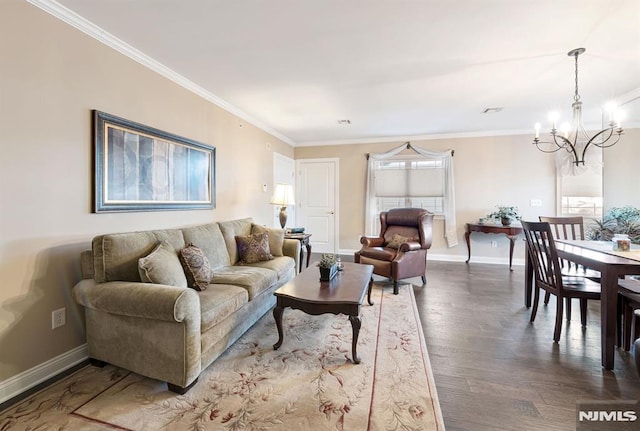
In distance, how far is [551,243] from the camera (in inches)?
90.0

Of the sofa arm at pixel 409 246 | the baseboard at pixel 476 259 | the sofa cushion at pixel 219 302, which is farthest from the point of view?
the baseboard at pixel 476 259

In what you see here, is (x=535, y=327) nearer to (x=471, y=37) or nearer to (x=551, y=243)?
(x=551, y=243)

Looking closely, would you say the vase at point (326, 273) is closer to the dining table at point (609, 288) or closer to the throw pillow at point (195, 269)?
the throw pillow at point (195, 269)

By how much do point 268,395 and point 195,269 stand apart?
43.0 inches

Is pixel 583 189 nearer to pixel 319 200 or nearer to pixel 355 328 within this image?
pixel 319 200

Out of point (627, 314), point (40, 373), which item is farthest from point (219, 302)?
point (627, 314)

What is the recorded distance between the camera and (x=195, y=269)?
87.0 inches

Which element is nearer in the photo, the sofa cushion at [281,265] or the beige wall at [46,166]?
the beige wall at [46,166]

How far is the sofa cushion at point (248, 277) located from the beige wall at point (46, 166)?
88cm

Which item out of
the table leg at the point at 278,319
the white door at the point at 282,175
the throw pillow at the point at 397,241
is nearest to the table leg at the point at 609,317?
the throw pillow at the point at 397,241

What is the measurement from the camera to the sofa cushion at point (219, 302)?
5.92 feet

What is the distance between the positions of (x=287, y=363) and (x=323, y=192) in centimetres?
442

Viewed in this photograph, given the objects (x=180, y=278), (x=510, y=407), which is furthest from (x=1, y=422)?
(x=510, y=407)

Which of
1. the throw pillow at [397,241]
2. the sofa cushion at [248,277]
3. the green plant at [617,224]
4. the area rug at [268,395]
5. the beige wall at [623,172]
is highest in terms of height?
the beige wall at [623,172]
